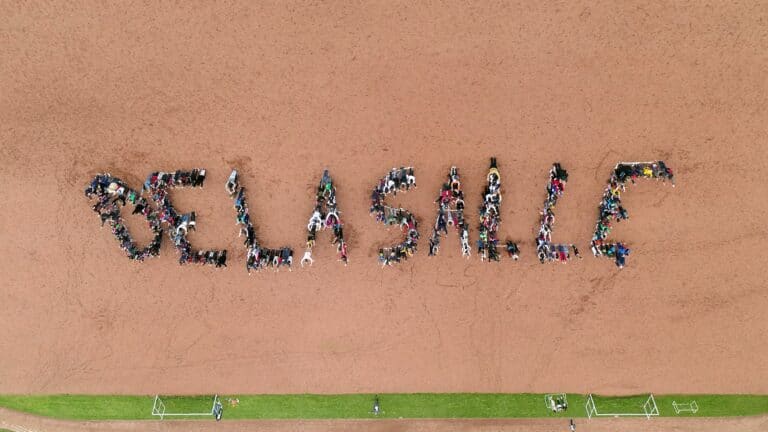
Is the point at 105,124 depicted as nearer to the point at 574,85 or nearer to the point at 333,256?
the point at 333,256

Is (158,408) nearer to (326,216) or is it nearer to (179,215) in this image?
(179,215)

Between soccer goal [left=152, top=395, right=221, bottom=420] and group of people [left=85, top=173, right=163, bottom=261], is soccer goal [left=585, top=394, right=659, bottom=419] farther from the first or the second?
group of people [left=85, top=173, right=163, bottom=261]

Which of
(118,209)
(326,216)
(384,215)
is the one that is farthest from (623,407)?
(118,209)

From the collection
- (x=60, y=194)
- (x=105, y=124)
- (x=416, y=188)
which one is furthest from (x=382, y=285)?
(x=60, y=194)

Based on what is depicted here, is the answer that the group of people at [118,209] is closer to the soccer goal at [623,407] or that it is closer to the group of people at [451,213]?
the group of people at [451,213]

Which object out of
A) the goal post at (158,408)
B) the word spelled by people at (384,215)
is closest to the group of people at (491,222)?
the word spelled by people at (384,215)

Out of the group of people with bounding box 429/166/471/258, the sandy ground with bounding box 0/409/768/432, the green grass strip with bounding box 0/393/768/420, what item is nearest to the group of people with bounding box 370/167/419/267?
the group of people with bounding box 429/166/471/258
